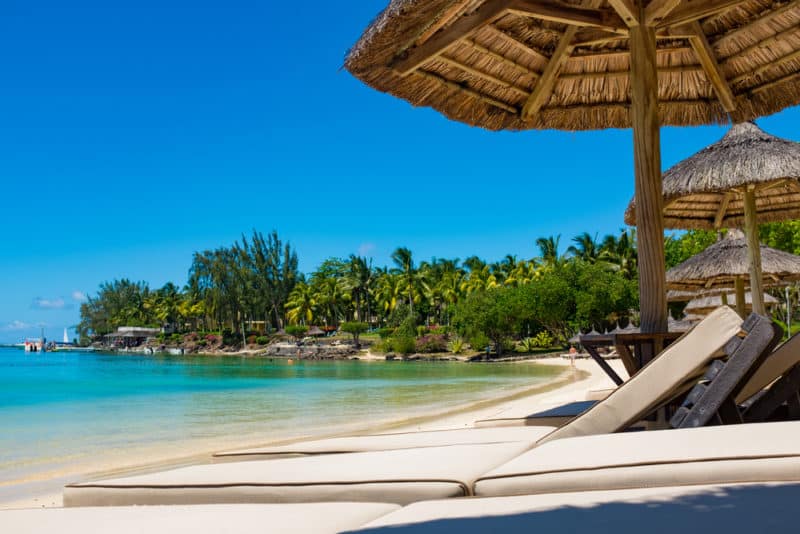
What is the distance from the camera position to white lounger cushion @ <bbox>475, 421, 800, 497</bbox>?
5.27 ft

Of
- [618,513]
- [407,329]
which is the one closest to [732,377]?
[618,513]

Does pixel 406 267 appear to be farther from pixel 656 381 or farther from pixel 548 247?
pixel 656 381

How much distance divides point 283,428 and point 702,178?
6.89 metres

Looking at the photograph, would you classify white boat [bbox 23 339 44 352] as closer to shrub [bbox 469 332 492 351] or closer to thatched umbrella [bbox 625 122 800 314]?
shrub [bbox 469 332 492 351]

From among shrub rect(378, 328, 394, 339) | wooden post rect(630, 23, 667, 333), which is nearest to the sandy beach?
wooden post rect(630, 23, 667, 333)

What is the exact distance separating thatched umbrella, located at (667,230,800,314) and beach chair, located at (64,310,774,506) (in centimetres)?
852

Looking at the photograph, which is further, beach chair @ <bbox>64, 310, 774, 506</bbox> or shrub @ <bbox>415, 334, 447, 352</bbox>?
shrub @ <bbox>415, 334, 447, 352</bbox>

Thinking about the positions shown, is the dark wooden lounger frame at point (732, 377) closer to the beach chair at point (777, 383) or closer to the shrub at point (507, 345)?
the beach chair at point (777, 383)

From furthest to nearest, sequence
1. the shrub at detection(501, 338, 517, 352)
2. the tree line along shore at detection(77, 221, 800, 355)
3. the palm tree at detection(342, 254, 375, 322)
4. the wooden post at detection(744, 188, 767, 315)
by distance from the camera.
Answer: the palm tree at detection(342, 254, 375, 322)
the shrub at detection(501, 338, 517, 352)
the tree line along shore at detection(77, 221, 800, 355)
the wooden post at detection(744, 188, 767, 315)

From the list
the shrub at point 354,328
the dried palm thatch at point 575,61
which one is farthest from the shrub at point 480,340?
the dried palm thatch at point 575,61

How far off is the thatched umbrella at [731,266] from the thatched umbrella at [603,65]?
5391 mm

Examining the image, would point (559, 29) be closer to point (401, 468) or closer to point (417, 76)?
point (417, 76)

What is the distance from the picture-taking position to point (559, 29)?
4879 mm

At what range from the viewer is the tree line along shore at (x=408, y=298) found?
34.9 meters
